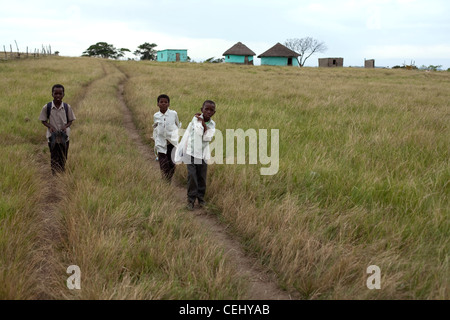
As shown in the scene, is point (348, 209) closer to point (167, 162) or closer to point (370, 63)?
point (167, 162)

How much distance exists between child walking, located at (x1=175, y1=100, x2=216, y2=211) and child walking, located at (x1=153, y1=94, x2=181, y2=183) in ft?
2.61

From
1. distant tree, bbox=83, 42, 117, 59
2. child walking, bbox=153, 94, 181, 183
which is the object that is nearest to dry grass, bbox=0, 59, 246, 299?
child walking, bbox=153, 94, 181, 183

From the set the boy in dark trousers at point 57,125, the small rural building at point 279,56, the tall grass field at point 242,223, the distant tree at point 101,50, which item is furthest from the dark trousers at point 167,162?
the distant tree at point 101,50

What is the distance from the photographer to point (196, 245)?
2721mm

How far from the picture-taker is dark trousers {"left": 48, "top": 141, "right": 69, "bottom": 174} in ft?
16.0

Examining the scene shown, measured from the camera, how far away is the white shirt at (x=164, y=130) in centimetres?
489

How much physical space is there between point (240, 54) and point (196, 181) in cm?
5758

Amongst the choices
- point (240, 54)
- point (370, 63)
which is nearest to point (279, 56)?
point (240, 54)

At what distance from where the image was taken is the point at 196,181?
13.2ft

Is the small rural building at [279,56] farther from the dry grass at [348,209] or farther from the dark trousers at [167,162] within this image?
the dark trousers at [167,162]

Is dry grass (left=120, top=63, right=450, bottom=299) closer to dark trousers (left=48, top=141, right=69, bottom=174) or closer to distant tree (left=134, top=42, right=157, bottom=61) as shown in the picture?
dark trousers (left=48, top=141, right=69, bottom=174)

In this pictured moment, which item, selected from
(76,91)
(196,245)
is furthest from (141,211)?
(76,91)

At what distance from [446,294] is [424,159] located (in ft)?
10.5
